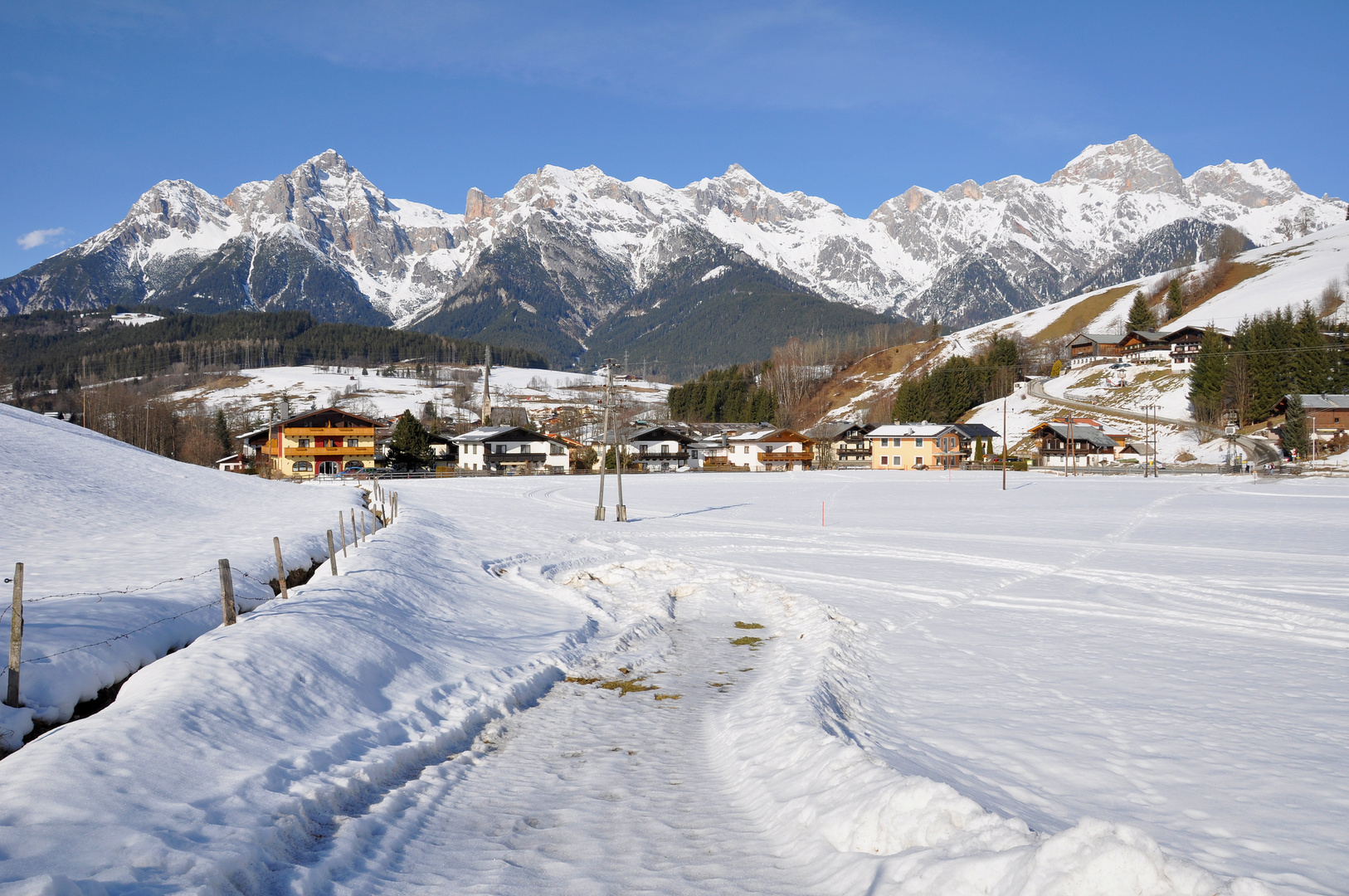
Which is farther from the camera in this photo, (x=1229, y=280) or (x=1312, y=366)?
(x=1229, y=280)

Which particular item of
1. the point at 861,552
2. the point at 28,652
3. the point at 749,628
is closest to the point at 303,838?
the point at 28,652

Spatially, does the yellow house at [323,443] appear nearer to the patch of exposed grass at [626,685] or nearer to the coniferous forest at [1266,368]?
the patch of exposed grass at [626,685]

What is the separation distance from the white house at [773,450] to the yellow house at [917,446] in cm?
1144

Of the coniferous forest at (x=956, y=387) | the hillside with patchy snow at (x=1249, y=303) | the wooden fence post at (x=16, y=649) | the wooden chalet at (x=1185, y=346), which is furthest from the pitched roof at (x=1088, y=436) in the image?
the wooden fence post at (x=16, y=649)

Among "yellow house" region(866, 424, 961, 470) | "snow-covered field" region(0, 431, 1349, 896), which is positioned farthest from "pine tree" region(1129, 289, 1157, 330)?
"snow-covered field" region(0, 431, 1349, 896)

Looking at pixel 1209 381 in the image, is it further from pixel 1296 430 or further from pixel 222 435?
pixel 222 435

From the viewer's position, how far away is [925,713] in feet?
36.8

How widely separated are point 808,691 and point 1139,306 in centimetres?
17885

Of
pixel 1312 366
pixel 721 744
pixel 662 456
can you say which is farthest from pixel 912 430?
pixel 721 744

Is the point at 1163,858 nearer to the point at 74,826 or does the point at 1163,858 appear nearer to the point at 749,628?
the point at 74,826

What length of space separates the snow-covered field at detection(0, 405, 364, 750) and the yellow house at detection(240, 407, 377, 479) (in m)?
50.0

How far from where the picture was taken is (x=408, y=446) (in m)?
98.8

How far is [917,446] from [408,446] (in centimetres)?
7549

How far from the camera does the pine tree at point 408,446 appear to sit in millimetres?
98000
